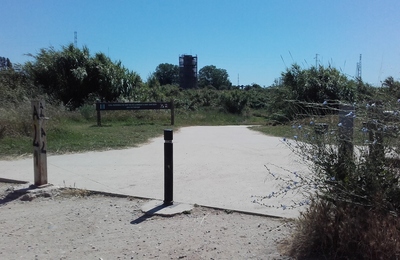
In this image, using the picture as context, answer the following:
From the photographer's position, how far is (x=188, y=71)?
76.2 m

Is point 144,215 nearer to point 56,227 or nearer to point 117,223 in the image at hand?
point 117,223

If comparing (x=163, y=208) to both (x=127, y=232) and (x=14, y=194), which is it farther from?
(x=14, y=194)

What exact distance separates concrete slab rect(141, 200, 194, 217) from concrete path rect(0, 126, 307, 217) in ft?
0.85

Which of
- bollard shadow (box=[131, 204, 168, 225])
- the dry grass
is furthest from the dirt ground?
the dry grass

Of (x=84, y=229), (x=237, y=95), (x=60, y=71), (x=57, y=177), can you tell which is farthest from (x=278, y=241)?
(x=237, y=95)

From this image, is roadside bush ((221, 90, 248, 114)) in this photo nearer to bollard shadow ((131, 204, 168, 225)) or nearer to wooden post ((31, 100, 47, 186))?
wooden post ((31, 100, 47, 186))

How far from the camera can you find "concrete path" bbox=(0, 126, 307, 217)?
5.69 metres

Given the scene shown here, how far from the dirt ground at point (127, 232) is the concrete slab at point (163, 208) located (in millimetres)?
89

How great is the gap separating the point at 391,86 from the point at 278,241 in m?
1.99

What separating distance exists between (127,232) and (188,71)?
72795mm

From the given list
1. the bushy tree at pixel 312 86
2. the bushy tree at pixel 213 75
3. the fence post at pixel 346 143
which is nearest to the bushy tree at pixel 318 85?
the bushy tree at pixel 312 86

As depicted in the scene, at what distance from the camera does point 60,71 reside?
25188 mm

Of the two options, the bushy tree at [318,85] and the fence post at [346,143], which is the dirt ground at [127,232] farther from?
the bushy tree at [318,85]

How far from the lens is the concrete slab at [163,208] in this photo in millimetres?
5008
